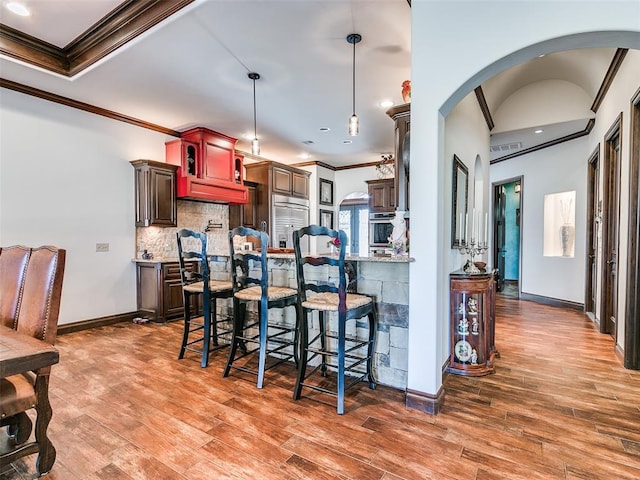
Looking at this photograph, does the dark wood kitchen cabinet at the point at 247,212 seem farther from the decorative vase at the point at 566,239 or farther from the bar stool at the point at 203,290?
the decorative vase at the point at 566,239

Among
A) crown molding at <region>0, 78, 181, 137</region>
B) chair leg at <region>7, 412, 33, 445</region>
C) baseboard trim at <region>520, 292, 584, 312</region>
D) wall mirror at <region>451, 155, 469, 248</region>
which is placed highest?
crown molding at <region>0, 78, 181, 137</region>

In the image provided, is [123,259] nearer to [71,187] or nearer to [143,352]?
[71,187]

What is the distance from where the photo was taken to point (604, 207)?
4.07 metres

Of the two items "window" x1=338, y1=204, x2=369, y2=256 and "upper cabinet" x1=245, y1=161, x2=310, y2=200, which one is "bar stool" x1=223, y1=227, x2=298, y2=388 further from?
"window" x1=338, y1=204, x2=369, y2=256

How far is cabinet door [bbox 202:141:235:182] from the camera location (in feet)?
17.4

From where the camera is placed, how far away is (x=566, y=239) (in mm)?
5695

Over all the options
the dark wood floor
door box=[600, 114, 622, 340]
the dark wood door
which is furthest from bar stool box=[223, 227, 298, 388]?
the dark wood door

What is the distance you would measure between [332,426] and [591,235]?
5072mm

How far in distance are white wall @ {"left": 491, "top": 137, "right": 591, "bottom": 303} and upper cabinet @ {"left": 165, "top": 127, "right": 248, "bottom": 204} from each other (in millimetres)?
5437

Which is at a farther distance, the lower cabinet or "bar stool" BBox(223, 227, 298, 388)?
the lower cabinet

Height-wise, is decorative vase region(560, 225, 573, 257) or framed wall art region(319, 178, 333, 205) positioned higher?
framed wall art region(319, 178, 333, 205)

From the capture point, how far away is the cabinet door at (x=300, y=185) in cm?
708

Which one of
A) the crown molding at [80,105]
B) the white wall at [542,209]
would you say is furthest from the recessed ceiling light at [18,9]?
the white wall at [542,209]

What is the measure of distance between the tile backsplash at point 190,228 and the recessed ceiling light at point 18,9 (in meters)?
2.72
